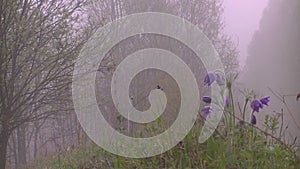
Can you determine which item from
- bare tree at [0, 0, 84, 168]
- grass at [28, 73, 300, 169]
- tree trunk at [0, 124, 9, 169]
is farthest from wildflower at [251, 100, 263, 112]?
tree trunk at [0, 124, 9, 169]

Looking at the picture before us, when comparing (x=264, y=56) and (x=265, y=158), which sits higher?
(x=264, y=56)

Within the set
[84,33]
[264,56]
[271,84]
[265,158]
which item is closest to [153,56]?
[84,33]

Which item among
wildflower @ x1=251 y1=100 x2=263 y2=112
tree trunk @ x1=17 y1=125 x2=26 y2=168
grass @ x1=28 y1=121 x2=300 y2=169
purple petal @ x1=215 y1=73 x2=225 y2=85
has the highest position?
tree trunk @ x1=17 y1=125 x2=26 y2=168

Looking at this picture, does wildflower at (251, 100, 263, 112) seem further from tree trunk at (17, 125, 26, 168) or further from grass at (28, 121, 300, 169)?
tree trunk at (17, 125, 26, 168)

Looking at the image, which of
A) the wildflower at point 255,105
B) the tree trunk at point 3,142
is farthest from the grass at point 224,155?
the tree trunk at point 3,142

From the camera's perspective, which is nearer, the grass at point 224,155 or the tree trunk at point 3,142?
the grass at point 224,155

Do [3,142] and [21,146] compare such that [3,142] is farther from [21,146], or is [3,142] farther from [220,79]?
[21,146]

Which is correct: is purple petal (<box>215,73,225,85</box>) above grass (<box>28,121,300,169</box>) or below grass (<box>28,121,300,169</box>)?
above

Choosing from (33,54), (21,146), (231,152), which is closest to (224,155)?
(231,152)

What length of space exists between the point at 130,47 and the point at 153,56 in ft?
4.92

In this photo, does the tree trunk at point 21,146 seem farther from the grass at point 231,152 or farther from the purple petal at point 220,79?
the purple petal at point 220,79

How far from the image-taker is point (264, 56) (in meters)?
19.0

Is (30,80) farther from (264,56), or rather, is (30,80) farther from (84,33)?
(264,56)

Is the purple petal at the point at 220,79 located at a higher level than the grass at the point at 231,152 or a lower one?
higher
